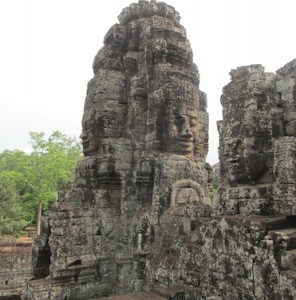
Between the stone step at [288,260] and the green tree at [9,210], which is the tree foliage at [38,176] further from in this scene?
the stone step at [288,260]

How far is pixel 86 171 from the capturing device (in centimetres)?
941

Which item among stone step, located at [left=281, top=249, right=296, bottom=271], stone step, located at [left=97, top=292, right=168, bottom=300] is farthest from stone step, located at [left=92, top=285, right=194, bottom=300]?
stone step, located at [left=281, top=249, right=296, bottom=271]

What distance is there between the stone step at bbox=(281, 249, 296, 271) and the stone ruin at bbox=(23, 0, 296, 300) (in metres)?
0.01

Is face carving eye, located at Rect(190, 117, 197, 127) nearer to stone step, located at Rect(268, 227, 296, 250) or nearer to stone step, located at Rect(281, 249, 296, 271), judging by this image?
stone step, located at Rect(268, 227, 296, 250)

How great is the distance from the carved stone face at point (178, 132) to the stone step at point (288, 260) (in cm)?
488

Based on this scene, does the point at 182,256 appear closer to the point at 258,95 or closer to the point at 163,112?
the point at 258,95

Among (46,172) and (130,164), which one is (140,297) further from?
(46,172)

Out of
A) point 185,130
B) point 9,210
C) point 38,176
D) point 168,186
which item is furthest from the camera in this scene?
point 38,176

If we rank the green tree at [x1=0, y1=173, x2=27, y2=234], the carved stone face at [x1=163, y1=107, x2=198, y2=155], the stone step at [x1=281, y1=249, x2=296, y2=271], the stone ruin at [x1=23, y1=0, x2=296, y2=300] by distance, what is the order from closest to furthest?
1. the stone step at [x1=281, y1=249, x2=296, y2=271]
2. the stone ruin at [x1=23, y1=0, x2=296, y2=300]
3. the carved stone face at [x1=163, y1=107, x2=198, y2=155]
4. the green tree at [x1=0, y1=173, x2=27, y2=234]

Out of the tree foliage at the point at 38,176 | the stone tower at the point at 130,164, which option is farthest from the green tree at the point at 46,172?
the stone tower at the point at 130,164

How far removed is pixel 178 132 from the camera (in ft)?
28.5

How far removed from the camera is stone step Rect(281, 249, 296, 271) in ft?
12.9

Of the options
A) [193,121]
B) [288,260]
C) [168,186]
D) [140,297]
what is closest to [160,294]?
[140,297]

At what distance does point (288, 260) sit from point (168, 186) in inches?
167
